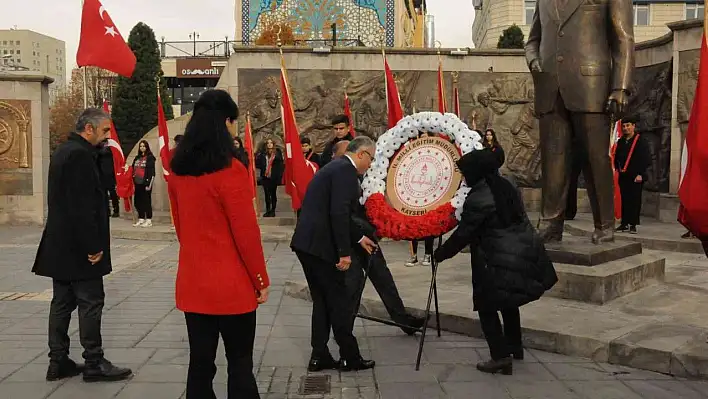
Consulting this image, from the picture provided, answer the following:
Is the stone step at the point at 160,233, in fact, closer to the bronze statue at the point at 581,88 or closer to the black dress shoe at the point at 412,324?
the bronze statue at the point at 581,88

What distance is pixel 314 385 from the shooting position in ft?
14.4

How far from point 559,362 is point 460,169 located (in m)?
1.62

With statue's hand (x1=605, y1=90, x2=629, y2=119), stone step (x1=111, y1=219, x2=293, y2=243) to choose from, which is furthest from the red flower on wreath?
stone step (x1=111, y1=219, x2=293, y2=243)

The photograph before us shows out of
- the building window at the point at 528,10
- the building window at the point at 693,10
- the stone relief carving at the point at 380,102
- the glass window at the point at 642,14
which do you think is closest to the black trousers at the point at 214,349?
the stone relief carving at the point at 380,102

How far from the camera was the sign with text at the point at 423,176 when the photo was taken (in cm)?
497

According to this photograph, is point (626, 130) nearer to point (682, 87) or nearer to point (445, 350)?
point (682, 87)

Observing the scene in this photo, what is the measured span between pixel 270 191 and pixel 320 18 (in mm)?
15054

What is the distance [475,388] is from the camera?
4266 millimetres

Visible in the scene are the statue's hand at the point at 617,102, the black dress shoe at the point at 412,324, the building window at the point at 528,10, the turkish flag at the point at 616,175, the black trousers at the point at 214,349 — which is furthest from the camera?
the building window at the point at 528,10

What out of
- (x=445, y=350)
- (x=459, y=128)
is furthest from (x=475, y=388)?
(x=459, y=128)

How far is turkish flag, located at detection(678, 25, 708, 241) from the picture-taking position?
3930 mm

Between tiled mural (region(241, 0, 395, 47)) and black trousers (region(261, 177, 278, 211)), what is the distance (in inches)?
554

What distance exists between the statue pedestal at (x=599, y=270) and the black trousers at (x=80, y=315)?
13.1 feet

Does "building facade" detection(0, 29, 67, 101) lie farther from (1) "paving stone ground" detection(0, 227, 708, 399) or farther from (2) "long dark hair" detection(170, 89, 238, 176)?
(2) "long dark hair" detection(170, 89, 238, 176)
